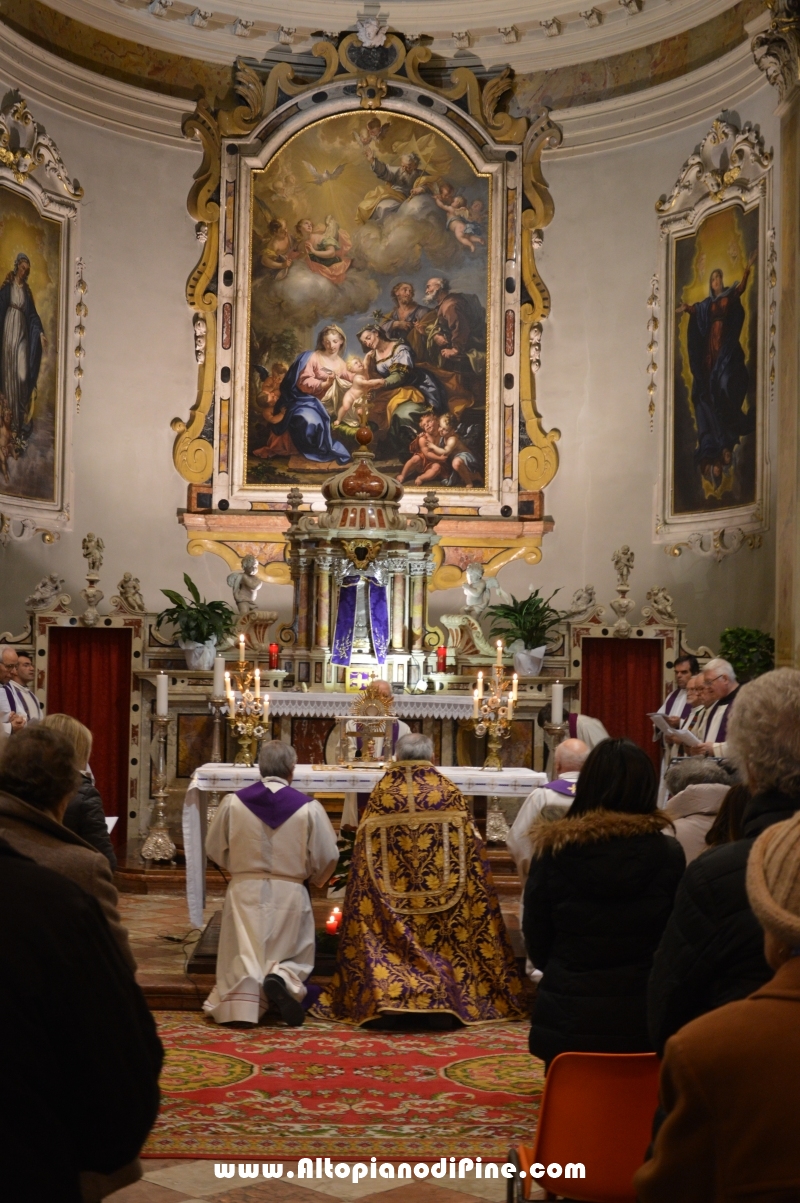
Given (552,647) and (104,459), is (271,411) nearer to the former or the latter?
(104,459)

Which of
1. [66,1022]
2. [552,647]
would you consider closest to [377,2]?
[552,647]

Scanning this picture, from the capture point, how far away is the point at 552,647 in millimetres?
13328

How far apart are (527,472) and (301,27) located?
18.5ft

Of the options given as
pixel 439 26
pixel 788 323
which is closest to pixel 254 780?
pixel 788 323

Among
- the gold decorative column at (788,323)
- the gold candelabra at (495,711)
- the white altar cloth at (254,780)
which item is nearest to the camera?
the white altar cloth at (254,780)

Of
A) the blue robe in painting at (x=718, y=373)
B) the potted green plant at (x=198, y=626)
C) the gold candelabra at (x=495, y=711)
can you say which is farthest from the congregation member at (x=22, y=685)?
the blue robe in painting at (x=718, y=373)

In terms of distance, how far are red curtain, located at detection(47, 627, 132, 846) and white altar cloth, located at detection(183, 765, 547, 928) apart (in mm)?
4118

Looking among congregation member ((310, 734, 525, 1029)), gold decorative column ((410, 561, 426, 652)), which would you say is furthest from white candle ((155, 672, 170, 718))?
congregation member ((310, 734, 525, 1029))

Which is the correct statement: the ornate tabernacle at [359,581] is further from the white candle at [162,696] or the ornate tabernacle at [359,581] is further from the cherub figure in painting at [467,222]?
the cherub figure in painting at [467,222]

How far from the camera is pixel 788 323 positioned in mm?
10477

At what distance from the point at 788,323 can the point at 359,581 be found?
4.75m

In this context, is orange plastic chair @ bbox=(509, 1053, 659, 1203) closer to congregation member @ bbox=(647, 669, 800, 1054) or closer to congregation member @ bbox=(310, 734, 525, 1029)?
congregation member @ bbox=(647, 669, 800, 1054)

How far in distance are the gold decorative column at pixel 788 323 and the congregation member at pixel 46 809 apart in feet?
24.3

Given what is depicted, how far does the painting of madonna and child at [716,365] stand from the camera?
13305 millimetres
